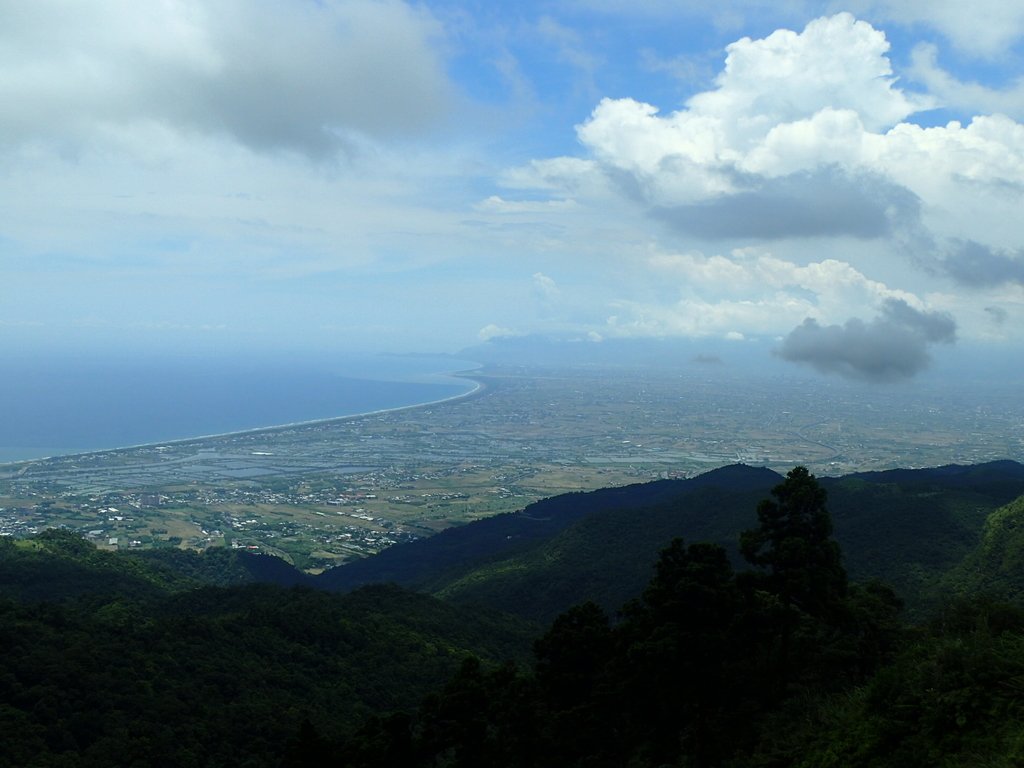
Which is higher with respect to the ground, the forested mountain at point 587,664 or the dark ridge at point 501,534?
the forested mountain at point 587,664

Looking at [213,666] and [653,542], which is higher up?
[213,666]

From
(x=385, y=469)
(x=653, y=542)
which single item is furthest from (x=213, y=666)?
(x=385, y=469)

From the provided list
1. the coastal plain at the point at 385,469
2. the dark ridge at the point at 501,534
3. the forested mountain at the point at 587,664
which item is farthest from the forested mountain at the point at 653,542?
the coastal plain at the point at 385,469

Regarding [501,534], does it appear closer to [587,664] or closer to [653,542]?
[653,542]

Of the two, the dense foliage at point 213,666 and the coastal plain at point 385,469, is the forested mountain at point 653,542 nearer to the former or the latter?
the dense foliage at point 213,666

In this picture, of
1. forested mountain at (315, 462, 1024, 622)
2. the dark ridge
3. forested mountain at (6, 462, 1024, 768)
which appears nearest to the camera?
forested mountain at (6, 462, 1024, 768)

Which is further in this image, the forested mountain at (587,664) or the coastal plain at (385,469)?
the coastal plain at (385,469)

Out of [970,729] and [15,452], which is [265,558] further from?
[15,452]

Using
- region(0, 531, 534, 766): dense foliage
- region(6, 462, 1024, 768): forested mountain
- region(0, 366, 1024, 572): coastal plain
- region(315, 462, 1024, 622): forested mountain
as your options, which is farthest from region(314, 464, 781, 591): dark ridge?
region(0, 531, 534, 766): dense foliage

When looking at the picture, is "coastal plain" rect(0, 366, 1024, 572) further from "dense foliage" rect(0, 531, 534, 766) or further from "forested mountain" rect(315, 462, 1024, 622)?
"dense foliage" rect(0, 531, 534, 766)

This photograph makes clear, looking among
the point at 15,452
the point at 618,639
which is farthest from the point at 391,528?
the point at 15,452
